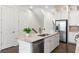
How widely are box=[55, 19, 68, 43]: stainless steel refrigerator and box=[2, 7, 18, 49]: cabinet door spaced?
477 millimetres

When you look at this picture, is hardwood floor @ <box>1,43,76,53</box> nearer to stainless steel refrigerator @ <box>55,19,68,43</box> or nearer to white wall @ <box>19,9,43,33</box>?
stainless steel refrigerator @ <box>55,19,68,43</box>

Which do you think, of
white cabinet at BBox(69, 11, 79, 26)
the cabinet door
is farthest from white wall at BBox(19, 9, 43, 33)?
white cabinet at BBox(69, 11, 79, 26)

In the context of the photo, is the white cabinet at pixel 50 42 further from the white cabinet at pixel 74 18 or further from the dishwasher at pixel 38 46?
the white cabinet at pixel 74 18

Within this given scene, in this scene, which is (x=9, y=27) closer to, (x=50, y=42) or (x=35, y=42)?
(x=35, y=42)

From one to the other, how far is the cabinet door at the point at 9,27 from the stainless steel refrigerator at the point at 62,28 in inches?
18.8

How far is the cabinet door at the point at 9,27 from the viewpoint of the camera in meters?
0.95

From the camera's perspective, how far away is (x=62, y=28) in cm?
107

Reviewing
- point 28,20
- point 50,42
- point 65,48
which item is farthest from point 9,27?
point 65,48

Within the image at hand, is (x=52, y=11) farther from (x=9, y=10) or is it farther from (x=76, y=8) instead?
(x=9, y=10)

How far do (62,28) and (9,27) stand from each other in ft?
2.02

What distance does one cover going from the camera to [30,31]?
1.02 meters

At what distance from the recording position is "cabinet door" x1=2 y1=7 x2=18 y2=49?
95cm

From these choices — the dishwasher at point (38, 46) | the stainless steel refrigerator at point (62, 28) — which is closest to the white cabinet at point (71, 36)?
the stainless steel refrigerator at point (62, 28)
